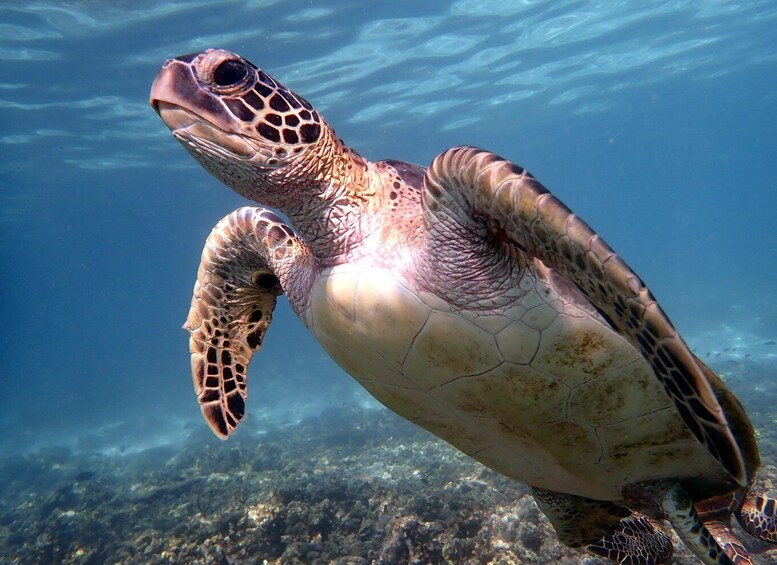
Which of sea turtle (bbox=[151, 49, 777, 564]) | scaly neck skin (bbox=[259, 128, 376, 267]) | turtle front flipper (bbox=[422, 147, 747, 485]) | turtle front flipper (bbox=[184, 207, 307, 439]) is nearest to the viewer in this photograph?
turtle front flipper (bbox=[422, 147, 747, 485])

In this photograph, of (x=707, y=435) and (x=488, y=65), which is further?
(x=488, y=65)

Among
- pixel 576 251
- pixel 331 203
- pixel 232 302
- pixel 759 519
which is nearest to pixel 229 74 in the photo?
pixel 331 203

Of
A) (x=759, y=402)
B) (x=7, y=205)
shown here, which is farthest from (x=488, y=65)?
(x=7, y=205)

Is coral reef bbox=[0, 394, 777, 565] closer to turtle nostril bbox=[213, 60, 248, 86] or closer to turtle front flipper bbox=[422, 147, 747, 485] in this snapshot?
turtle front flipper bbox=[422, 147, 747, 485]

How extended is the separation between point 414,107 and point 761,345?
21.1 m

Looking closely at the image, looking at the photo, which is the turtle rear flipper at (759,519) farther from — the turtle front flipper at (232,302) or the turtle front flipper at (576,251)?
the turtle front flipper at (232,302)

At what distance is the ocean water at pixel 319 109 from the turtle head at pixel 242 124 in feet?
14.9

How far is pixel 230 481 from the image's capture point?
10.0 m

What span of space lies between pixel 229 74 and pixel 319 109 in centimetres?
2276

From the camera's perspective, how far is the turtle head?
85.9 inches

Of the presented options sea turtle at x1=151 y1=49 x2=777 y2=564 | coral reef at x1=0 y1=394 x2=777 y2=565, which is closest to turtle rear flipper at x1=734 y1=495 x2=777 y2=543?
Answer: sea turtle at x1=151 y1=49 x2=777 y2=564

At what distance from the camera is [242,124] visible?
7.30ft

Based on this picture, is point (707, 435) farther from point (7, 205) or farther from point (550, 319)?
point (7, 205)

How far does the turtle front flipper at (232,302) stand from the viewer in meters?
3.35
